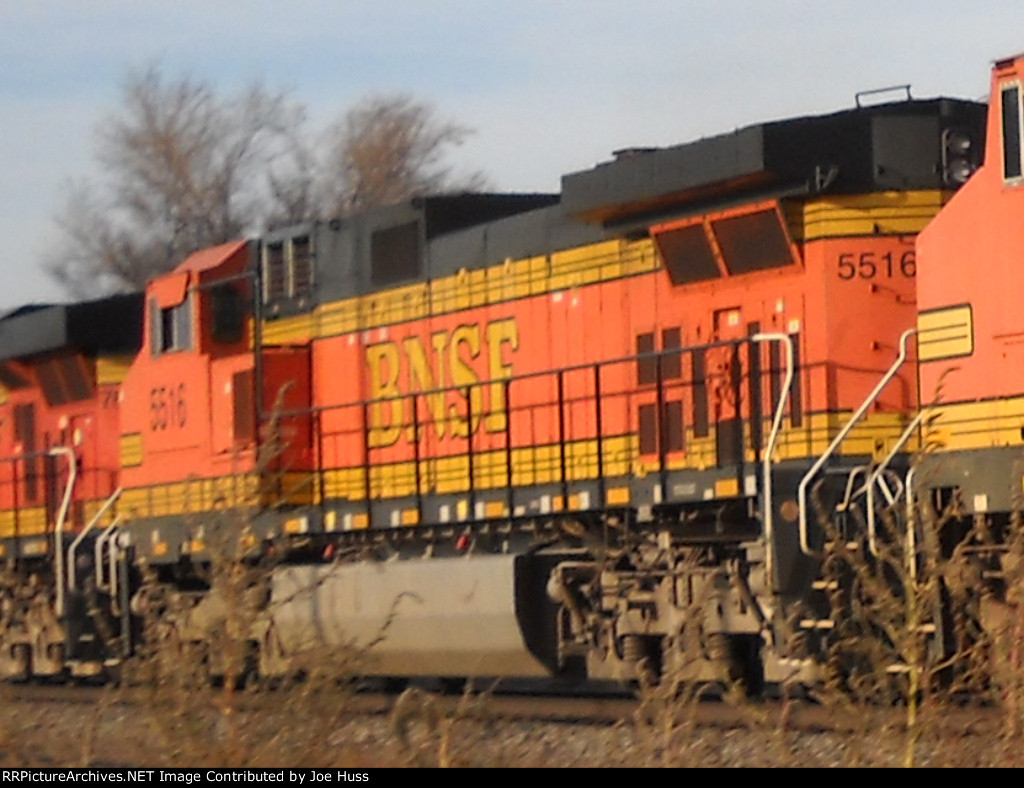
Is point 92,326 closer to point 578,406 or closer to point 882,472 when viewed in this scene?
point 578,406

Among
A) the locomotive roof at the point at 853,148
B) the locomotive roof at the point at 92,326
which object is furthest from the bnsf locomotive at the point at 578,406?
the locomotive roof at the point at 92,326

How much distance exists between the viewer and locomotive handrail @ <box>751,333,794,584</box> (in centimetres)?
1025

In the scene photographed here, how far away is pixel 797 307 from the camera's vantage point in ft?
36.8

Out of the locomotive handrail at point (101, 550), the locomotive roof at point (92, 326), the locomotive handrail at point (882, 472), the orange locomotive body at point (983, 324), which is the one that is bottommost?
the locomotive handrail at point (101, 550)

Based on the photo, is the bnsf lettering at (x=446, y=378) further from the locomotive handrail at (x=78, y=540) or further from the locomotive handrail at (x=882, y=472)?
the locomotive handrail at (x=882, y=472)

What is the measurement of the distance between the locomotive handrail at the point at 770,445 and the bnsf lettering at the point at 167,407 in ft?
20.1

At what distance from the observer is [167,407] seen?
15.6m

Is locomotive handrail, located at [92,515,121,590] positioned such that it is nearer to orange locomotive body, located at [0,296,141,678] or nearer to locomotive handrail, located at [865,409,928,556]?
orange locomotive body, located at [0,296,141,678]

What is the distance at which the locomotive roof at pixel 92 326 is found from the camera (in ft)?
57.9

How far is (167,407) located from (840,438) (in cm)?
693

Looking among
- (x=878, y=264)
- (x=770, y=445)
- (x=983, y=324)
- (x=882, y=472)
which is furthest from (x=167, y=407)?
(x=983, y=324)

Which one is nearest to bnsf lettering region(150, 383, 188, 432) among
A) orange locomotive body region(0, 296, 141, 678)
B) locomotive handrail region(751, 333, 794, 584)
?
orange locomotive body region(0, 296, 141, 678)
